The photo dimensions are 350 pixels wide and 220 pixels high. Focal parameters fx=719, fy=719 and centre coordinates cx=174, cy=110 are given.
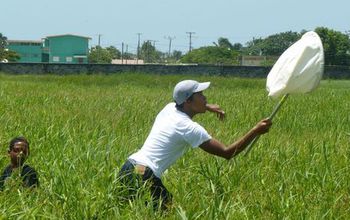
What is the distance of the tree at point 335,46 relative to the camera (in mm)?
51531

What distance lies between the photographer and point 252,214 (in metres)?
4.07

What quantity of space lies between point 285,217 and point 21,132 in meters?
3.66

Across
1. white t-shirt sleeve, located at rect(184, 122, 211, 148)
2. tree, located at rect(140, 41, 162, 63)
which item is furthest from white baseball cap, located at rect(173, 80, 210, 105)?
tree, located at rect(140, 41, 162, 63)

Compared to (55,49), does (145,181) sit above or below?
above

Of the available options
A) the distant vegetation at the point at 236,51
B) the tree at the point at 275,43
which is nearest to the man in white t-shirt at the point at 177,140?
the distant vegetation at the point at 236,51

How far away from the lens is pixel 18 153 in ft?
16.4

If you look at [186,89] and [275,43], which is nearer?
[186,89]

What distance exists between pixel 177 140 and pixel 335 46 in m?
51.9

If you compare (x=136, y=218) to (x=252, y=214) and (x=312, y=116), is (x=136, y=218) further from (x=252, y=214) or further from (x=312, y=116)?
(x=312, y=116)

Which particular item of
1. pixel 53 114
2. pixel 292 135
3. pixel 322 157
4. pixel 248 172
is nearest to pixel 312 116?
pixel 292 135

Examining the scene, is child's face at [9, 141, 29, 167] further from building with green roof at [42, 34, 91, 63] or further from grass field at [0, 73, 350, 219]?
building with green roof at [42, 34, 91, 63]

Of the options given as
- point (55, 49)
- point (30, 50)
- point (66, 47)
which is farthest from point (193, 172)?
point (30, 50)

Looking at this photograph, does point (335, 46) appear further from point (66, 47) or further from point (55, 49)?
point (55, 49)

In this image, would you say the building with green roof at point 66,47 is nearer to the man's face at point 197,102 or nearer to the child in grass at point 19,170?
the child in grass at point 19,170
